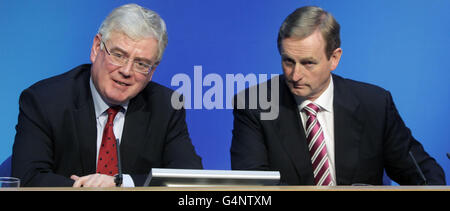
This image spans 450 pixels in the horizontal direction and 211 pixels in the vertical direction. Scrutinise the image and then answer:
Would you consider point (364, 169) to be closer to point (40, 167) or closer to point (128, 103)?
point (128, 103)

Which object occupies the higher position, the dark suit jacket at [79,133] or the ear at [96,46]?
the ear at [96,46]

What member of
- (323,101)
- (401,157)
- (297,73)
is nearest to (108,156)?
(297,73)

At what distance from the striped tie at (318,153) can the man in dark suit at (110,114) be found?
25.2 inches

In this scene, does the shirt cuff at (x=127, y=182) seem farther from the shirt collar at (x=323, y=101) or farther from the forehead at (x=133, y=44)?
the shirt collar at (x=323, y=101)

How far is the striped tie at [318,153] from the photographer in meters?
3.25

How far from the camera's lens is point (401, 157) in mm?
3393

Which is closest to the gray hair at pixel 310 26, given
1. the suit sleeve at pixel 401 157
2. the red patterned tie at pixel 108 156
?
the suit sleeve at pixel 401 157

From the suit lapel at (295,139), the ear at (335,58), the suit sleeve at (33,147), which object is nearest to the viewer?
the suit sleeve at (33,147)

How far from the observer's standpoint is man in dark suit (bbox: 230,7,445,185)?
3.26 m

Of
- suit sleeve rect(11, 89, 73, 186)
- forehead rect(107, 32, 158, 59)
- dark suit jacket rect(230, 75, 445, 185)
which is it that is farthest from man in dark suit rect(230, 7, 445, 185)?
suit sleeve rect(11, 89, 73, 186)

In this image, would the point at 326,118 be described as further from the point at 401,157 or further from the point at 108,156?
the point at 108,156

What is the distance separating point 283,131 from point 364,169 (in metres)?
0.52

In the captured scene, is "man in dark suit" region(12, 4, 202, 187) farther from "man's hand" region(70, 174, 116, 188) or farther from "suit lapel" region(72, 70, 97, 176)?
"man's hand" region(70, 174, 116, 188)

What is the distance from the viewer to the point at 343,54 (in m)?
3.86
